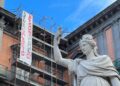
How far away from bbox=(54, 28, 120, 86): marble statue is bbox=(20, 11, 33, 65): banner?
24.6 m

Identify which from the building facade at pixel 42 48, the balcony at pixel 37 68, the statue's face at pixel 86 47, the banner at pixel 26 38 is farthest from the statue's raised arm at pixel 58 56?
the banner at pixel 26 38

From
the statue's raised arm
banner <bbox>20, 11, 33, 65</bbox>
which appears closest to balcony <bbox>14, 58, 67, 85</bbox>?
banner <bbox>20, 11, 33, 65</bbox>

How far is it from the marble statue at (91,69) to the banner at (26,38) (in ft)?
80.7

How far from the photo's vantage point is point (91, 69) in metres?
6.63

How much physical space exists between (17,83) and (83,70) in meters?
24.6

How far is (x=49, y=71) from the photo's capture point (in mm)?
34312

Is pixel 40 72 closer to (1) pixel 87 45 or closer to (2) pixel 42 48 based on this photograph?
(2) pixel 42 48

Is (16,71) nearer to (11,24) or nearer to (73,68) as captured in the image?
(11,24)

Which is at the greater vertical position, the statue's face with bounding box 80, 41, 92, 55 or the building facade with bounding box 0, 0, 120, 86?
the building facade with bounding box 0, 0, 120, 86

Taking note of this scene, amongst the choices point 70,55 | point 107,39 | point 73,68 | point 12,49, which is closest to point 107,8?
point 107,39

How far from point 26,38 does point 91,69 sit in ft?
86.8

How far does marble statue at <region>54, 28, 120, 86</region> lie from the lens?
6.50 m

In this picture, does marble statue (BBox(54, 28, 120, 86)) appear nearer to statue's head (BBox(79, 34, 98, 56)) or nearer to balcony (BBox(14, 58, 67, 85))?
statue's head (BBox(79, 34, 98, 56))

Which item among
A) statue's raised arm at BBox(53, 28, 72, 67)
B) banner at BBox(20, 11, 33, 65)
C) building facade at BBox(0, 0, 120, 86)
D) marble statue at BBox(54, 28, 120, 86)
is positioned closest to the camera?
marble statue at BBox(54, 28, 120, 86)
